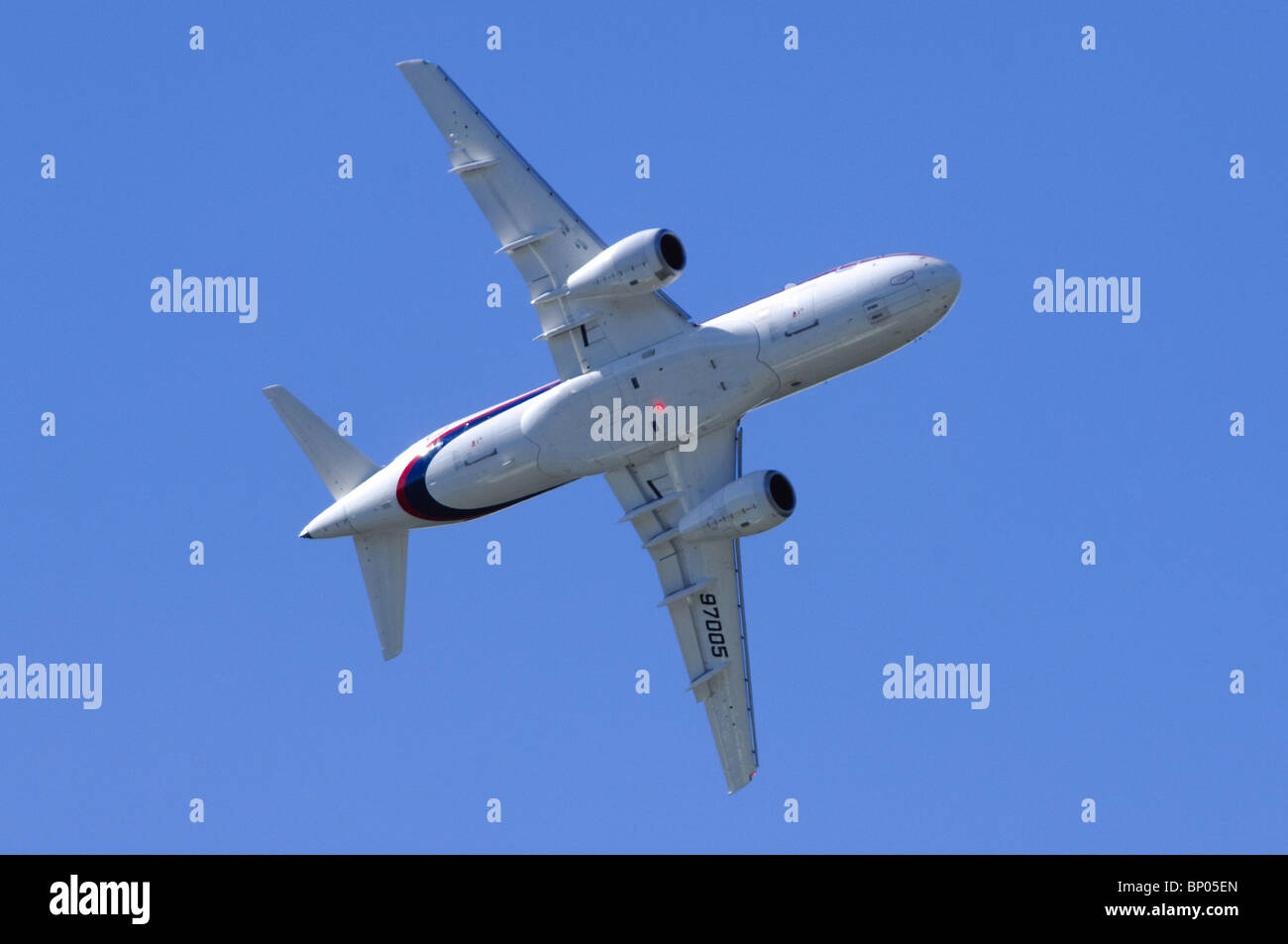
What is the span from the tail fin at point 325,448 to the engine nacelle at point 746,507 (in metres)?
10.7

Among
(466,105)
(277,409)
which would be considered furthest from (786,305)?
(277,409)

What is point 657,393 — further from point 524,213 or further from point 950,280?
point 950,280

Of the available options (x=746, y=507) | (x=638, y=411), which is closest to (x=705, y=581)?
(x=746, y=507)

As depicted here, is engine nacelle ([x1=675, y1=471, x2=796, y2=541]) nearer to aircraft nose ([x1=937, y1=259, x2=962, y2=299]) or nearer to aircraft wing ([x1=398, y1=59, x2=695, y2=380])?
aircraft wing ([x1=398, y1=59, x2=695, y2=380])

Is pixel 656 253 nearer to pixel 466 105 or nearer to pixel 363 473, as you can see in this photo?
pixel 466 105

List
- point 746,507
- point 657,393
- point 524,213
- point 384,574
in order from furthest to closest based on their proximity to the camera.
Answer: point 384,574
point 524,213
point 657,393
point 746,507

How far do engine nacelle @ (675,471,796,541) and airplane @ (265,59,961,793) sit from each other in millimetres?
67

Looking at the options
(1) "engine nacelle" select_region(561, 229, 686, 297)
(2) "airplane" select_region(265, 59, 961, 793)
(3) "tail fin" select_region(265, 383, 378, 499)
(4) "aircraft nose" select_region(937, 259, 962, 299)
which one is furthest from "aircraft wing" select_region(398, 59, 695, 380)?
(4) "aircraft nose" select_region(937, 259, 962, 299)

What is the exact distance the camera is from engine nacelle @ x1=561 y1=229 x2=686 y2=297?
6269 centimetres

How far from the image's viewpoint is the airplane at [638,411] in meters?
62.3

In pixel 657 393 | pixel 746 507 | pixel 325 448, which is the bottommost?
pixel 746 507

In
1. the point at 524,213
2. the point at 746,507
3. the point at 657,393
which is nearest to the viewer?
the point at 746,507

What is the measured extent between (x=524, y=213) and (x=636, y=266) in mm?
4910

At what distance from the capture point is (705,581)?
66.8 metres
